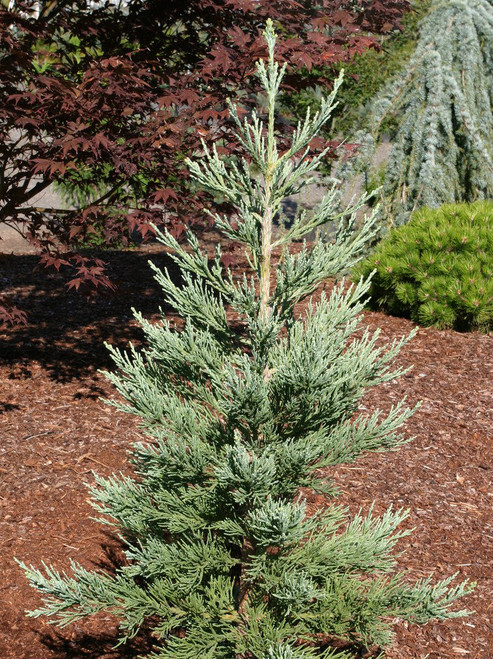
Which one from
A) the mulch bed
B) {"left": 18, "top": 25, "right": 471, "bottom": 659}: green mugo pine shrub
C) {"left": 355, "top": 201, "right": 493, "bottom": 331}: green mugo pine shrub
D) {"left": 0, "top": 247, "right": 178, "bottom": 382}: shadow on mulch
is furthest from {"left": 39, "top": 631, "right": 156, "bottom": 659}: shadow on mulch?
{"left": 355, "top": 201, "right": 493, "bottom": 331}: green mugo pine shrub

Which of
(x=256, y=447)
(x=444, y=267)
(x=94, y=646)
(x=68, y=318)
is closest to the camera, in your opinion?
(x=256, y=447)

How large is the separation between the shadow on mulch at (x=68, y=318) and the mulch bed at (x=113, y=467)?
0.02 metres

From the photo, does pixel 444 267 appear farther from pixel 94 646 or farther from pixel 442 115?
pixel 94 646

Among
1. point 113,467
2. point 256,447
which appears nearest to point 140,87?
point 113,467

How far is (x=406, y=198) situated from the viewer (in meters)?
9.48

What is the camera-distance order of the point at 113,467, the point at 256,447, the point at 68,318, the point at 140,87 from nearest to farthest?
the point at 256,447, the point at 140,87, the point at 113,467, the point at 68,318

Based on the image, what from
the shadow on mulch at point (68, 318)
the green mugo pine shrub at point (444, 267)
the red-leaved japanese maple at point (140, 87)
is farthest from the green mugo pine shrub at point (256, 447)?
the green mugo pine shrub at point (444, 267)

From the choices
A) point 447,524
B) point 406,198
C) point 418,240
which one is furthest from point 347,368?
point 406,198

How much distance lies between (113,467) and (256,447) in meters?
2.67

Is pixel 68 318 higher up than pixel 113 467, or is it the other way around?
pixel 68 318

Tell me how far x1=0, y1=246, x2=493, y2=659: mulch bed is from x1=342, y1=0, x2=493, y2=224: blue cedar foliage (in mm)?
2082

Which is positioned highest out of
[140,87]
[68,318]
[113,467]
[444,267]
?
[140,87]

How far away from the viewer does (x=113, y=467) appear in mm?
5227

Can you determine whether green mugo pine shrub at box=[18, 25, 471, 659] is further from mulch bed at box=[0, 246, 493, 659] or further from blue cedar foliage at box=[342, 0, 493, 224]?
blue cedar foliage at box=[342, 0, 493, 224]
